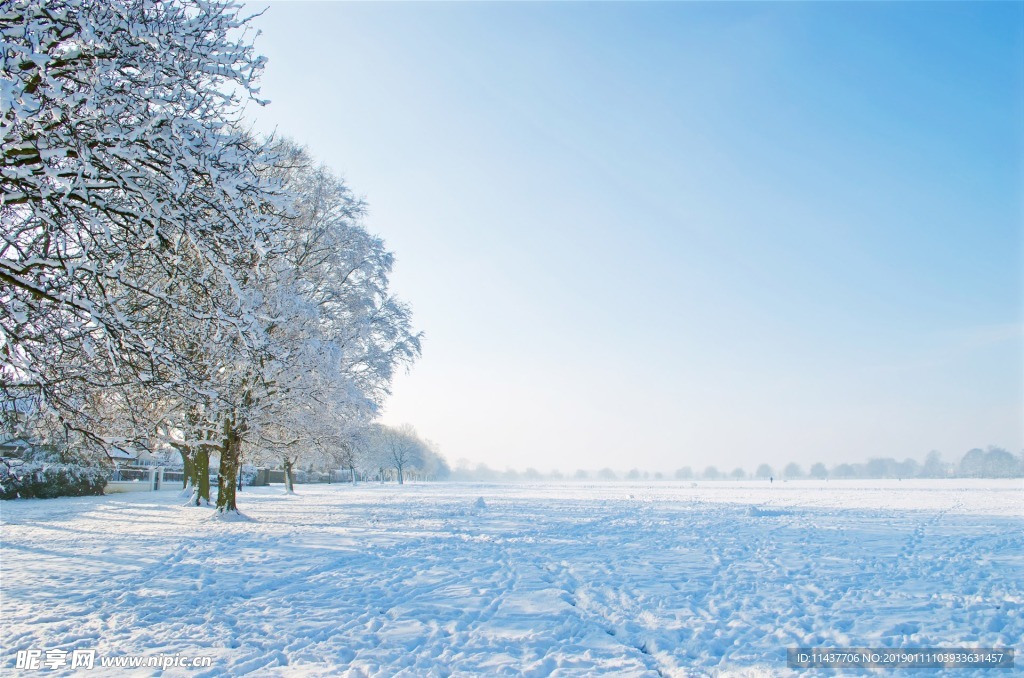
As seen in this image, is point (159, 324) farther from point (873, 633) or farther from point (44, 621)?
point (873, 633)

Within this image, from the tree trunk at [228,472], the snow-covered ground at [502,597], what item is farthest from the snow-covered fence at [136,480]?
the snow-covered ground at [502,597]

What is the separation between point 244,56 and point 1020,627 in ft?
39.2

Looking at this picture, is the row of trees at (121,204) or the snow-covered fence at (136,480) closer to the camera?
Answer: the row of trees at (121,204)

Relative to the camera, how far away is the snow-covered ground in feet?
20.2

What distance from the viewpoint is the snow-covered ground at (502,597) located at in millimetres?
6172

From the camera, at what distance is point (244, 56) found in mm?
7207

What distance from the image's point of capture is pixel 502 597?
8.49m

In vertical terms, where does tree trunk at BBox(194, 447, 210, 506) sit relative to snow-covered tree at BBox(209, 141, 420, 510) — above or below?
below

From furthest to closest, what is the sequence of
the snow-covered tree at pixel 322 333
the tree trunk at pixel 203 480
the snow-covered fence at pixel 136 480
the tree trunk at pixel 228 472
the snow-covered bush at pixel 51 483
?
1. the snow-covered fence at pixel 136 480
2. the snow-covered bush at pixel 51 483
3. the tree trunk at pixel 203 480
4. the tree trunk at pixel 228 472
5. the snow-covered tree at pixel 322 333

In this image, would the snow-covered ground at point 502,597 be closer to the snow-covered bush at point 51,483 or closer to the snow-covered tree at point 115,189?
the snow-covered tree at point 115,189

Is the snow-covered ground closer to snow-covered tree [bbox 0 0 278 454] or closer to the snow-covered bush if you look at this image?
snow-covered tree [bbox 0 0 278 454]

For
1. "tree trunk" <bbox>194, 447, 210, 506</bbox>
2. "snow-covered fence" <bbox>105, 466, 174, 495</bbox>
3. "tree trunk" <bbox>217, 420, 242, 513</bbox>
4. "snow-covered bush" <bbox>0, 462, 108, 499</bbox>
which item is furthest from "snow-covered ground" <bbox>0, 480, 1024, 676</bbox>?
"snow-covered fence" <bbox>105, 466, 174, 495</bbox>

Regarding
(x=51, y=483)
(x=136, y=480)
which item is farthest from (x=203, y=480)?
(x=136, y=480)

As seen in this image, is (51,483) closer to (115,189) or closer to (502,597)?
(115,189)
